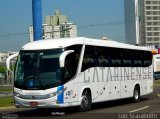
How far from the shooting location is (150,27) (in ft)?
463

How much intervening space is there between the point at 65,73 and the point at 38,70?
1104 mm

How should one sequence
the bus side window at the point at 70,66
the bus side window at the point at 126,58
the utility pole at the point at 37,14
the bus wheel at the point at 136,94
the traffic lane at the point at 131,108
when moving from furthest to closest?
the utility pole at the point at 37,14, the bus wheel at the point at 136,94, the bus side window at the point at 126,58, the traffic lane at the point at 131,108, the bus side window at the point at 70,66

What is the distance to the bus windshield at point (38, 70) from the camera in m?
19.2

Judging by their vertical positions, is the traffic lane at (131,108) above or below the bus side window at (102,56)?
below

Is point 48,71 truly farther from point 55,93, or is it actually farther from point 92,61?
point 92,61

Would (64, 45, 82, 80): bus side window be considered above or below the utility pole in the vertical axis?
below

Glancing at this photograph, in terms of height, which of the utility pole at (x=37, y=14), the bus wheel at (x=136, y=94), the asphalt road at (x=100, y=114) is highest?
the utility pole at (x=37, y=14)

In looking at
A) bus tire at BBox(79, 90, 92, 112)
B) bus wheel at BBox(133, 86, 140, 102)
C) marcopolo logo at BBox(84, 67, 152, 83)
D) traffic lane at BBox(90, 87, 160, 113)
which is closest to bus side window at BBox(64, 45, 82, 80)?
marcopolo logo at BBox(84, 67, 152, 83)

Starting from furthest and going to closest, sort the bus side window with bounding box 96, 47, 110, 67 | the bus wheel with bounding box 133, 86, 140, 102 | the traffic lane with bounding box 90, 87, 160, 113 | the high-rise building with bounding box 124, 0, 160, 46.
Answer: the high-rise building with bounding box 124, 0, 160, 46 < the bus wheel with bounding box 133, 86, 140, 102 < the bus side window with bounding box 96, 47, 110, 67 < the traffic lane with bounding box 90, 87, 160, 113

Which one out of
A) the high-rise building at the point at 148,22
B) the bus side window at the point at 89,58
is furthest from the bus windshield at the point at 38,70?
the high-rise building at the point at 148,22

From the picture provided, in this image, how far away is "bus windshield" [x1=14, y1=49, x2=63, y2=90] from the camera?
19.2 m

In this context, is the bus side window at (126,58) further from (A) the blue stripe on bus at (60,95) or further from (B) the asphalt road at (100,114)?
(A) the blue stripe on bus at (60,95)

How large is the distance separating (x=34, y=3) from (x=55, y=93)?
17.9 metres

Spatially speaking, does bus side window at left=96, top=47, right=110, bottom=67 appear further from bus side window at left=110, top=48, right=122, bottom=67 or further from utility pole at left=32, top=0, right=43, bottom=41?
utility pole at left=32, top=0, right=43, bottom=41
